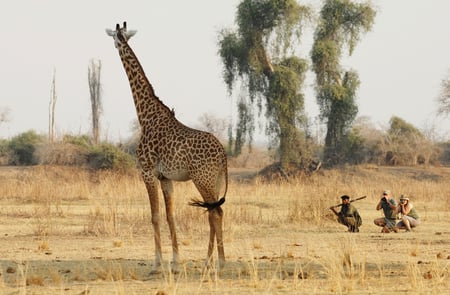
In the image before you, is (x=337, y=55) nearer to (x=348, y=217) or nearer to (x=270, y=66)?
(x=270, y=66)

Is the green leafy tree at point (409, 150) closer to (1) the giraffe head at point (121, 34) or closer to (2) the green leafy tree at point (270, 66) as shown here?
(2) the green leafy tree at point (270, 66)

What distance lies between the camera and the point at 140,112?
11.4 meters

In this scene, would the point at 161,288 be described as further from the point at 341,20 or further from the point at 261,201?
the point at 341,20

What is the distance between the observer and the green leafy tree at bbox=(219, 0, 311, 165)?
3900cm

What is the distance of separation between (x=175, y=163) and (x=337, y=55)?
101 ft

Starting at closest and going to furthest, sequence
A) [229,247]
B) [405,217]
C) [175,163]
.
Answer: [175,163]
[229,247]
[405,217]

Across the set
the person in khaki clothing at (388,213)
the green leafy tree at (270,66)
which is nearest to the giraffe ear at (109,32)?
the person in khaki clothing at (388,213)

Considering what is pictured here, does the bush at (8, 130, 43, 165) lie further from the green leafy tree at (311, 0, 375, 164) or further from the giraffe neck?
the giraffe neck

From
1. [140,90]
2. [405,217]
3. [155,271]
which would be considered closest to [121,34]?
[140,90]

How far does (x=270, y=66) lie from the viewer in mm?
39469

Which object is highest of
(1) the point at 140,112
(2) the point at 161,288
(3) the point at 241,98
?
(3) the point at 241,98

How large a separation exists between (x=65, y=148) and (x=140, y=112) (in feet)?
101

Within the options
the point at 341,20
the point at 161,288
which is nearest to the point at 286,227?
the point at 161,288

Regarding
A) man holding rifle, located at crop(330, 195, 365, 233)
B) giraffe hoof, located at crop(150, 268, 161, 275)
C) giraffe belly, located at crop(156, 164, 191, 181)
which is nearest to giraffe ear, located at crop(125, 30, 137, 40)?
giraffe belly, located at crop(156, 164, 191, 181)
